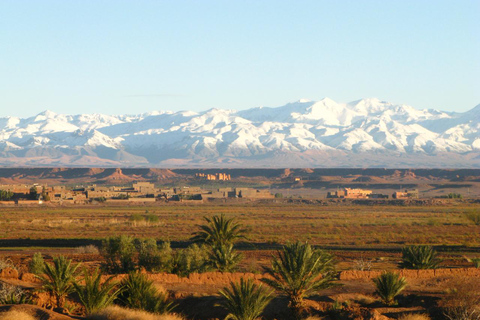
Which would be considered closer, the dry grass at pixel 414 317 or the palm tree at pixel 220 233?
the dry grass at pixel 414 317

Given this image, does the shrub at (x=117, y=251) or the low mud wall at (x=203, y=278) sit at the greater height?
the shrub at (x=117, y=251)

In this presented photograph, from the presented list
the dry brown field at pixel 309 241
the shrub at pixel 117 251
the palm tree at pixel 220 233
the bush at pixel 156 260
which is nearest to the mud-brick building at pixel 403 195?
the dry brown field at pixel 309 241

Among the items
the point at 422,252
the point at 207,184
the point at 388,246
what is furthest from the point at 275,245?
the point at 207,184

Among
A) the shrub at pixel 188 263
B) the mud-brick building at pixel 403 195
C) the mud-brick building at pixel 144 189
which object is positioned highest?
the shrub at pixel 188 263

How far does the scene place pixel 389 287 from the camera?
21000 mm

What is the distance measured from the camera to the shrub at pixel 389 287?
21000 millimetres

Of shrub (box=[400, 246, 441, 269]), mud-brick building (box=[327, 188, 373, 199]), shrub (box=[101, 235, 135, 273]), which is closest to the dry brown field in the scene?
shrub (box=[101, 235, 135, 273])

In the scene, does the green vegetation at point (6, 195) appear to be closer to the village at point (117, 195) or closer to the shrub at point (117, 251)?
the village at point (117, 195)

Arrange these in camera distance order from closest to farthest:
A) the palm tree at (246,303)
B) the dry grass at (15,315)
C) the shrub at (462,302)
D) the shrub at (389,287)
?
the dry grass at (15,315)
the palm tree at (246,303)
the shrub at (462,302)
the shrub at (389,287)

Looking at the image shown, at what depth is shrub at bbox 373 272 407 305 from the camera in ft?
68.9

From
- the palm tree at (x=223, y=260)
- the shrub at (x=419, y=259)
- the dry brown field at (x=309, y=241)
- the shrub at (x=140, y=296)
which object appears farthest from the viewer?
the shrub at (x=419, y=259)

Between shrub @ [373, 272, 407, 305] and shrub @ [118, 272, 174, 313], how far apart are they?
5.99 metres

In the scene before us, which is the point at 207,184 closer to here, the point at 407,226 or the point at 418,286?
the point at 407,226

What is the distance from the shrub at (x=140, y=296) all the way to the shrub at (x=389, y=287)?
599cm
